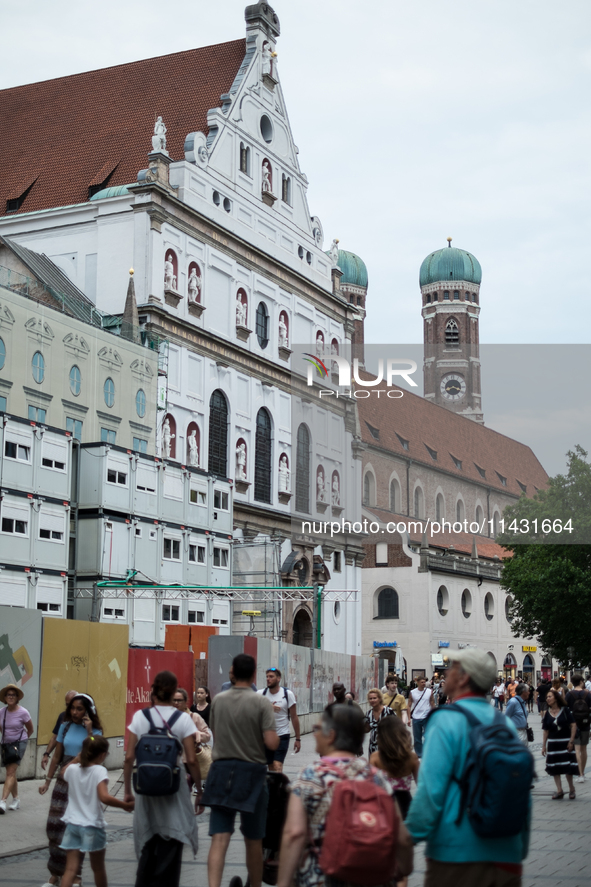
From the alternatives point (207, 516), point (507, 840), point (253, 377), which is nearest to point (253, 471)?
point (253, 377)

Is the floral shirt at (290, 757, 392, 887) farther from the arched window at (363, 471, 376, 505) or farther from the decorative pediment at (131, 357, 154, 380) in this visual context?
the arched window at (363, 471, 376, 505)

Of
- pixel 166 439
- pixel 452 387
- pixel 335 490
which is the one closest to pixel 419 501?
pixel 335 490

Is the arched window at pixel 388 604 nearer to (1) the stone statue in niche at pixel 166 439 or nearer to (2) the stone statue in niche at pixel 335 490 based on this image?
(2) the stone statue in niche at pixel 335 490

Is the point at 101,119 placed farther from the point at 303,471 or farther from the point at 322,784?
the point at 322,784

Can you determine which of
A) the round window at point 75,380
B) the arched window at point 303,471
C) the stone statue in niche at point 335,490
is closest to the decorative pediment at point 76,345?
the round window at point 75,380

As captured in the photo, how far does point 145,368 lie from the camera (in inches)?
1561

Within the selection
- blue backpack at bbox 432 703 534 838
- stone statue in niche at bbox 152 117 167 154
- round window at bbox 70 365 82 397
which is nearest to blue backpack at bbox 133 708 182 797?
blue backpack at bbox 432 703 534 838

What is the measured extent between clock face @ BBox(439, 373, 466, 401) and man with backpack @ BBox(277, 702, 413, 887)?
107 meters

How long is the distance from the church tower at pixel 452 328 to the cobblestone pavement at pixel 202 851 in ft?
318

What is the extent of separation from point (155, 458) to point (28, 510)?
6.17 metres

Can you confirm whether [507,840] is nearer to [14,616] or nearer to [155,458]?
[14,616]

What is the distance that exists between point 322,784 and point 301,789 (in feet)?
0.32

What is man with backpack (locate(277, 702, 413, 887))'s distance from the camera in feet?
15.8

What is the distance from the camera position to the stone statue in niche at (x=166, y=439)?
40688 mm
